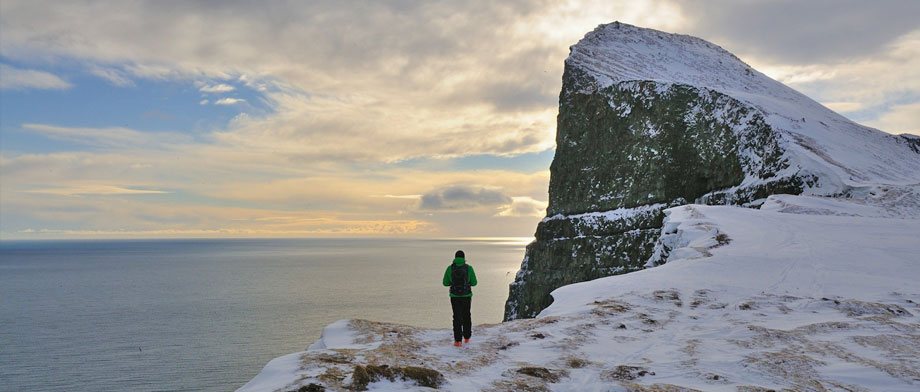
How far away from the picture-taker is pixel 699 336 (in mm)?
13141

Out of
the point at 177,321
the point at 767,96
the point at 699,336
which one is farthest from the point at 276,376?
the point at 177,321

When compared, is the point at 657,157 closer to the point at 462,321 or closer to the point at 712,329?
the point at 712,329

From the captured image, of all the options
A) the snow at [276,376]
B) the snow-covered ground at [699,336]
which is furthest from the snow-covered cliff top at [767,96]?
the snow at [276,376]

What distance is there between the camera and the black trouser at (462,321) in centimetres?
1279

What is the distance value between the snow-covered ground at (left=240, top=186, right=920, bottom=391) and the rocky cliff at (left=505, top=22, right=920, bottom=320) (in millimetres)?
24604

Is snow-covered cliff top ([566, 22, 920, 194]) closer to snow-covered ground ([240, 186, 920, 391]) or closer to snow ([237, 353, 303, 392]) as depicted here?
snow-covered ground ([240, 186, 920, 391])

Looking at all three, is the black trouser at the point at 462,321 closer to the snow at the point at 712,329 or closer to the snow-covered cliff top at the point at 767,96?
the snow at the point at 712,329

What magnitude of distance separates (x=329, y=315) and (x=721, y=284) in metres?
89.5

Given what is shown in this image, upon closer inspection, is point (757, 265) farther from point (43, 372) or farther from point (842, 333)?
point (43, 372)

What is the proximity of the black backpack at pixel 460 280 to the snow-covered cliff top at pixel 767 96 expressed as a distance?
37.7 m

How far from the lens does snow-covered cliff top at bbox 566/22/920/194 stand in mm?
46156


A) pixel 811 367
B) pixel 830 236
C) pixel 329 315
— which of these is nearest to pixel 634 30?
pixel 329 315

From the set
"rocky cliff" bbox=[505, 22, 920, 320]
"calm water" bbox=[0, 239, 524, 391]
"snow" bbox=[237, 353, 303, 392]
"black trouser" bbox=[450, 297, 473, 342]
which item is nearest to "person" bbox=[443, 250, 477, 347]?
"black trouser" bbox=[450, 297, 473, 342]

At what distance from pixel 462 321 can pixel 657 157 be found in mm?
56135
